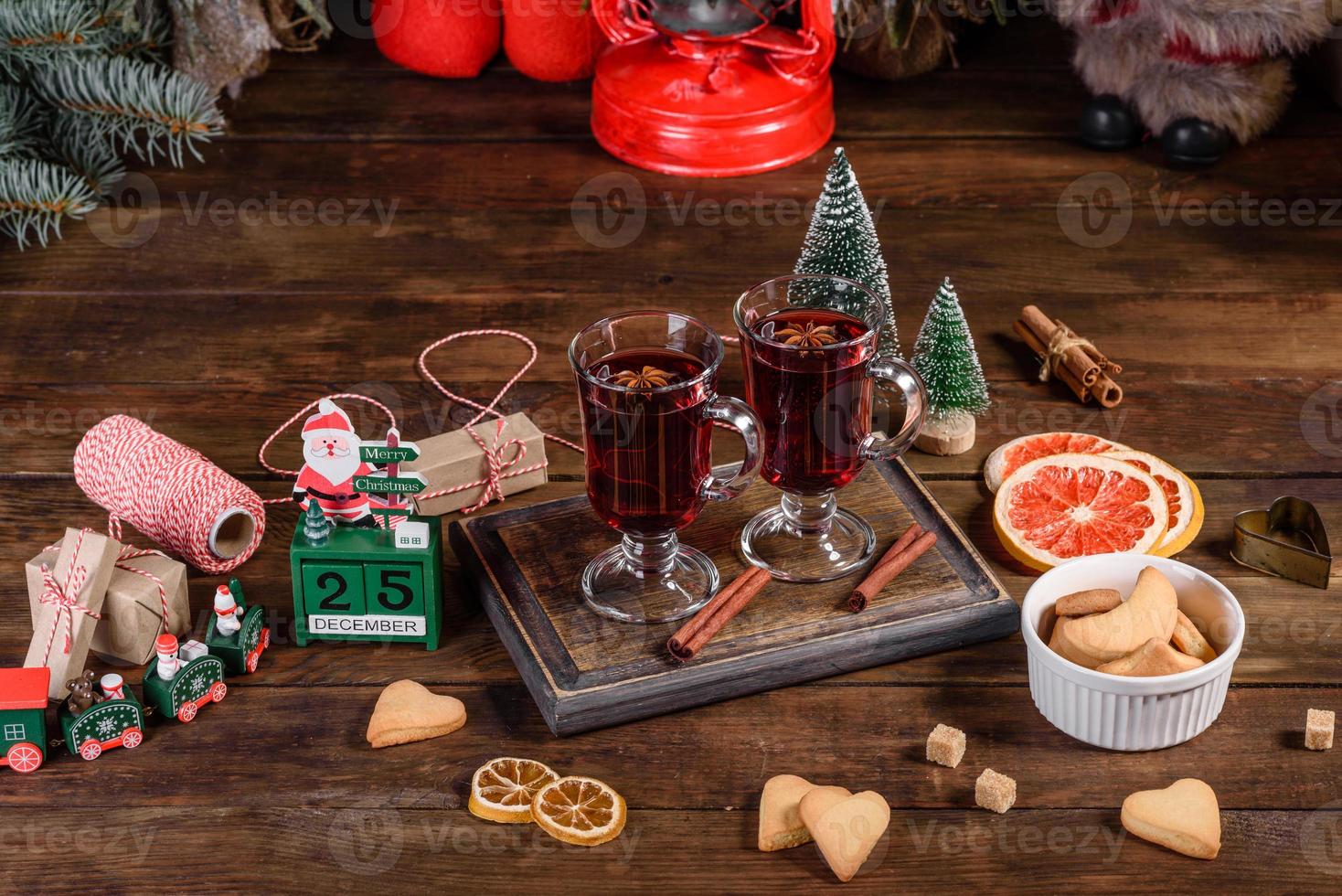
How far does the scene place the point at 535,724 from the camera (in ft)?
4.16

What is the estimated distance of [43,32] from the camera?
203 centimetres

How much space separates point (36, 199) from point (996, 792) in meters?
1.60

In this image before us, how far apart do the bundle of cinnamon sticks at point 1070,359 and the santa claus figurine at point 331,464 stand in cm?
88

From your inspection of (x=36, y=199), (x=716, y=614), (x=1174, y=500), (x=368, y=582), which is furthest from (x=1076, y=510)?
(x=36, y=199)

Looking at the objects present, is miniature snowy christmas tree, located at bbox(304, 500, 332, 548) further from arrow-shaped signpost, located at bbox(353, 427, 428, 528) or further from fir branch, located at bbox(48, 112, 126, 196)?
fir branch, located at bbox(48, 112, 126, 196)

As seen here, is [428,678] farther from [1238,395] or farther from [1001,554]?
[1238,395]

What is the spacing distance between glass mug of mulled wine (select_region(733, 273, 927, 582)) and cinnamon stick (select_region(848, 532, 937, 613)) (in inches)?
1.2

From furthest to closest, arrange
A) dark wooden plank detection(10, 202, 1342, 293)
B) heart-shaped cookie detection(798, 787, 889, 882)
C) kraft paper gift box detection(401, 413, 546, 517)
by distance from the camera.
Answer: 1. dark wooden plank detection(10, 202, 1342, 293)
2. kraft paper gift box detection(401, 413, 546, 517)
3. heart-shaped cookie detection(798, 787, 889, 882)

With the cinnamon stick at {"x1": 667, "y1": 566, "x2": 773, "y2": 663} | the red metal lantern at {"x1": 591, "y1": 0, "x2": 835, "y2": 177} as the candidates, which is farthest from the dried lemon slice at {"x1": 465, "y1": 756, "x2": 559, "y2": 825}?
the red metal lantern at {"x1": 591, "y1": 0, "x2": 835, "y2": 177}

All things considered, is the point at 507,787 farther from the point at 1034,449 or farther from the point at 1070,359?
the point at 1070,359

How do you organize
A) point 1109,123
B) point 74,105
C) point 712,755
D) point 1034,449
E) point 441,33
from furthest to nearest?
1. point 441,33
2. point 1109,123
3. point 74,105
4. point 1034,449
5. point 712,755

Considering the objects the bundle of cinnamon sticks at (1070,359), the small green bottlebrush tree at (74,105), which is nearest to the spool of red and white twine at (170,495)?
the small green bottlebrush tree at (74,105)

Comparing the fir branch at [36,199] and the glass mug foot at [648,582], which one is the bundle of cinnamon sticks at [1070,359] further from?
the fir branch at [36,199]

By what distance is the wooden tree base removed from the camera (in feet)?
5.26
